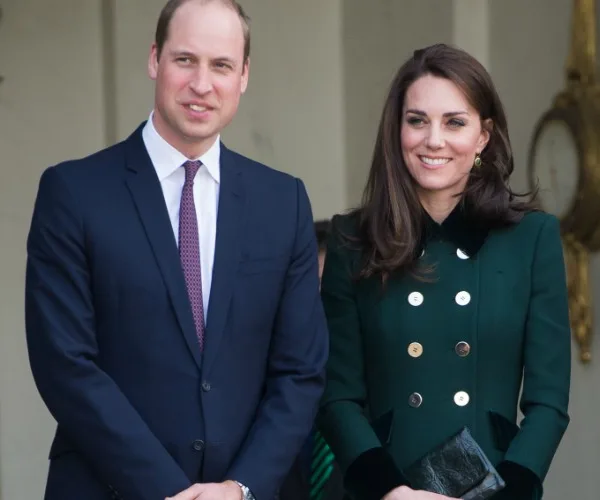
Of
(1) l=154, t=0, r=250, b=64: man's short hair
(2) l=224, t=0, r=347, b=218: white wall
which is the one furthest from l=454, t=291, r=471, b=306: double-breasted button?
(2) l=224, t=0, r=347, b=218: white wall

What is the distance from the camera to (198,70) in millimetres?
3340

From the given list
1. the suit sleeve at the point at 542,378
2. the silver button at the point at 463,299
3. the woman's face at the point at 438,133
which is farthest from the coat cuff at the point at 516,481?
the woman's face at the point at 438,133

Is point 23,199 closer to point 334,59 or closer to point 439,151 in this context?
point 334,59

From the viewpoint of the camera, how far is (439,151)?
361cm

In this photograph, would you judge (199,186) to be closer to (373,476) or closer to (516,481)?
(373,476)

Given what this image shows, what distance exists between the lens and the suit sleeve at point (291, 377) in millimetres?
3305

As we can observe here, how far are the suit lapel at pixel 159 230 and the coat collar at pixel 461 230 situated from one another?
707 millimetres

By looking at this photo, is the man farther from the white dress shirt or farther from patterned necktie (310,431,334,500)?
patterned necktie (310,431,334,500)

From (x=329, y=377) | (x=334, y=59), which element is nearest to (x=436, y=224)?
(x=329, y=377)

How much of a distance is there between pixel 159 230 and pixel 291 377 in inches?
18.4

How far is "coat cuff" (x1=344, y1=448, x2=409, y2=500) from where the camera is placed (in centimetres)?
347

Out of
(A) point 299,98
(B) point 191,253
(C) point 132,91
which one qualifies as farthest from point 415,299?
(A) point 299,98

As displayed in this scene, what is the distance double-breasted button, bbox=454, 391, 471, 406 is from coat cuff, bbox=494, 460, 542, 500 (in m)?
0.18

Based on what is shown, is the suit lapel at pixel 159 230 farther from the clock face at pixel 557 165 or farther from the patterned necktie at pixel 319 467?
the clock face at pixel 557 165
